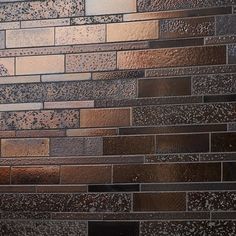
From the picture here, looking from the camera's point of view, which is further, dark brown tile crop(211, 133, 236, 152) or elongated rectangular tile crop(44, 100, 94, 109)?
elongated rectangular tile crop(44, 100, 94, 109)

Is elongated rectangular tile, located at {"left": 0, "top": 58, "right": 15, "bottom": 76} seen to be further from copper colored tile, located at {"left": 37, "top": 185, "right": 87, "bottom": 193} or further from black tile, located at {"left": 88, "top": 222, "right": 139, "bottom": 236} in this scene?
black tile, located at {"left": 88, "top": 222, "right": 139, "bottom": 236}

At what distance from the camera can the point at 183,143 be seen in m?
1.37

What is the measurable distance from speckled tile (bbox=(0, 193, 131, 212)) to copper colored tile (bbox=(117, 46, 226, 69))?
0.44 m

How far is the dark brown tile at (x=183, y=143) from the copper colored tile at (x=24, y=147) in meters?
0.40

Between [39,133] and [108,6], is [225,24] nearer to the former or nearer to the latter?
[108,6]

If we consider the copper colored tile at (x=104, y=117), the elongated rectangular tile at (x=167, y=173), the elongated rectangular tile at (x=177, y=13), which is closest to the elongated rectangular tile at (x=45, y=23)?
the elongated rectangular tile at (x=177, y=13)

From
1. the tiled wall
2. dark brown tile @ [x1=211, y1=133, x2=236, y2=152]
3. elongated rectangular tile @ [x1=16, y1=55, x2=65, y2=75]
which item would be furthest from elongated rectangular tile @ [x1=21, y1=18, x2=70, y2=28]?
dark brown tile @ [x1=211, y1=133, x2=236, y2=152]

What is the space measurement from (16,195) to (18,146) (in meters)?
0.17

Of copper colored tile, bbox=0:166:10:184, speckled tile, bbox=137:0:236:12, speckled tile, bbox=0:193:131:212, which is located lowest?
speckled tile, bbox=0:193:131:212

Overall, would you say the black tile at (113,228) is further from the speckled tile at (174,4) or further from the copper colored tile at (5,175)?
the speckled tile at (174,4)

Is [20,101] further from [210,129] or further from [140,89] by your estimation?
[210,129]

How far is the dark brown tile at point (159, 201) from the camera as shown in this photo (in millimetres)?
1350

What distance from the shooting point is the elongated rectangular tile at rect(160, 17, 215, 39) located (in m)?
1.37

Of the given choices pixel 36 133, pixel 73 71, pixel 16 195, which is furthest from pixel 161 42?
pixel 16 195
